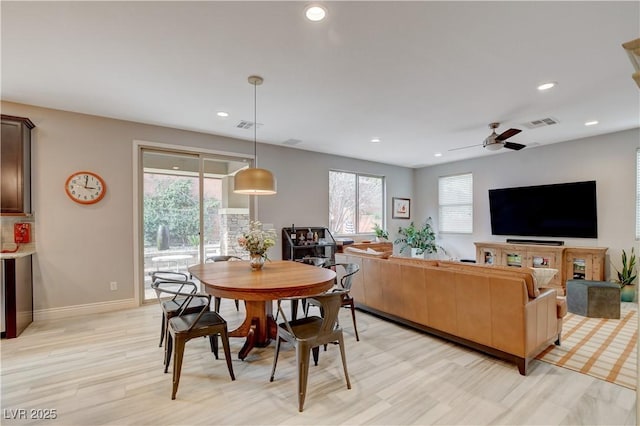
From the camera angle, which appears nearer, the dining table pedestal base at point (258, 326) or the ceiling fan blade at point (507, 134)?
the dining table pedestal base at point (258, 326)

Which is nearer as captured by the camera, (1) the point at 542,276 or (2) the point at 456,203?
(1) the point at 542,276

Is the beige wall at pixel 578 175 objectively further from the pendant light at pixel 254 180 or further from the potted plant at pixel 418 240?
the pendant light at pixel 254 180

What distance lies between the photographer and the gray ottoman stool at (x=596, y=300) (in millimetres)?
3934

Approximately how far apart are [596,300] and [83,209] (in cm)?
700

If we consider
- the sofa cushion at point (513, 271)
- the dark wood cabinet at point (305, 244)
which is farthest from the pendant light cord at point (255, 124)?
the sofa cushion at point (513, 271)

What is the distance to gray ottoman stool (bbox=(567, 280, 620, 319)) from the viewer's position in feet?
12.9

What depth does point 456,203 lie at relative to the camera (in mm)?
7391

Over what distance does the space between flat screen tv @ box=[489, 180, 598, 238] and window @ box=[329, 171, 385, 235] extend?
8.27 feet

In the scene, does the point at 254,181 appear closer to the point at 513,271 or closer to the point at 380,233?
the point at 513,271

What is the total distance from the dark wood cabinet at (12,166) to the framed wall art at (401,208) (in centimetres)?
686

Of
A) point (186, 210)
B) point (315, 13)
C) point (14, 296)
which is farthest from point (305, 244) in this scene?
point (315, 13)

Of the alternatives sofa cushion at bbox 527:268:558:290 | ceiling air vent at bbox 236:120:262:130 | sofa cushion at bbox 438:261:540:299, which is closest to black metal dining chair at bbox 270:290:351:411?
sofa cushion at bbox 438:261:540:299

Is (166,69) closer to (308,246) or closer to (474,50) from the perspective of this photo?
(474,50)

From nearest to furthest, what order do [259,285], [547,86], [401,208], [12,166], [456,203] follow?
[259,285]
[547,86]
[12,166]
[456,203]
[401,208]
